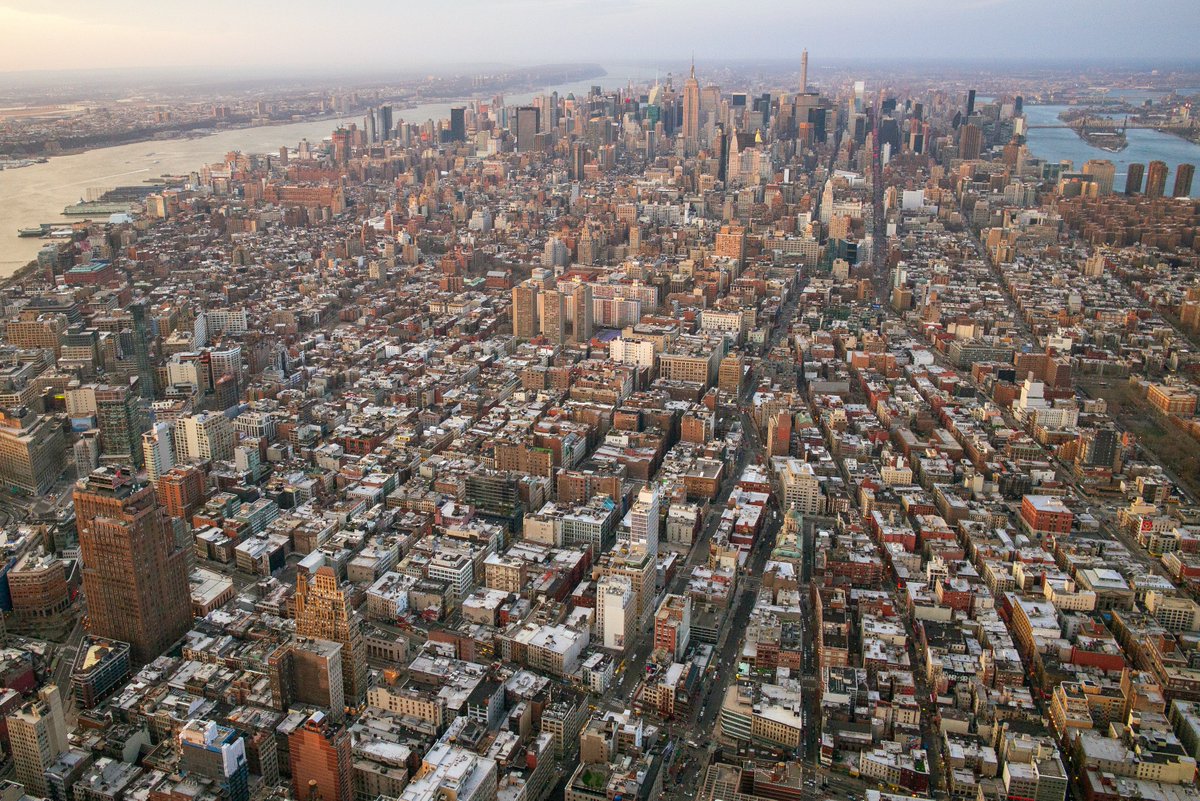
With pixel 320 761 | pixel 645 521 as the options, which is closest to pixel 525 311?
pixel 645 521

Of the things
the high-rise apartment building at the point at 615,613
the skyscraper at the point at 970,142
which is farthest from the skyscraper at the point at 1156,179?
the high-rise apartment building at the point at 615,613

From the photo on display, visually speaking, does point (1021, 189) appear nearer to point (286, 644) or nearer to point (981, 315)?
point (981, 315)

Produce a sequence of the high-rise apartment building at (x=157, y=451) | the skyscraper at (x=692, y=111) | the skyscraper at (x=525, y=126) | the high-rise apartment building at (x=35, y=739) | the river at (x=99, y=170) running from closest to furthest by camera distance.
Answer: the high-rise apartment building at (x=35, y=739) → the high-rise apartment building at (x=157, y=451) → the river at (x=99, y=170) → the skyscraper at (x=525, y=126) → the skyscraper at (x=692, y=111)

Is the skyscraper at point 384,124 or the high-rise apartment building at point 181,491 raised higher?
the skyscraper at point 384,124

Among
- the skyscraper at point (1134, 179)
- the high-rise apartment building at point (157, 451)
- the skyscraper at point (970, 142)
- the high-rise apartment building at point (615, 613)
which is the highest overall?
the skyscraper at point (970, 142)

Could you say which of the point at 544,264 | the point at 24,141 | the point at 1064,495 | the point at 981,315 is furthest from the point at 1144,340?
the point at 24,141

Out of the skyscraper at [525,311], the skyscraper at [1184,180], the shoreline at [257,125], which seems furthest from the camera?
the shoreline at [257,125]

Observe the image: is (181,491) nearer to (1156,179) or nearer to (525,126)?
(1156,179)

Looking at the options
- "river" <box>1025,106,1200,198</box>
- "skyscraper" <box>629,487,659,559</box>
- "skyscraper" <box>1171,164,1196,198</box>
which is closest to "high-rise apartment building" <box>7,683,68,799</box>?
"skyscraper" <box>629,487,659,559</box>

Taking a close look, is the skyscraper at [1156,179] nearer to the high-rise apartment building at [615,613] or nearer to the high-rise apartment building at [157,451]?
the high-rise apartment building at [615,613]
